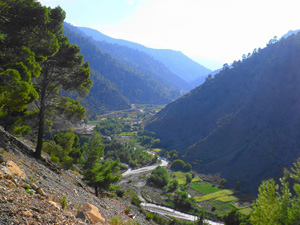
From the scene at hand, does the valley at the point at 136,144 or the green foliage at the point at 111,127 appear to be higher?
the valley at the point at 136,144

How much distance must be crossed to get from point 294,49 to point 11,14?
5488 inches

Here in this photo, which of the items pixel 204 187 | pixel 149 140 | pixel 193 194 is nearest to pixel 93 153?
pixel 193 194

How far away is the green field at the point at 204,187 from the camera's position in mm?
76650

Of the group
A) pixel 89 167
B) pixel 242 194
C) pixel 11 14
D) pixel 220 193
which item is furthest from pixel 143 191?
pixel 11 14

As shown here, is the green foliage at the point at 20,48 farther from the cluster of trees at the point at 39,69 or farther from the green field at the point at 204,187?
the green field at the point at 204,187

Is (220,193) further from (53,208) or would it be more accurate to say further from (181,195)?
(53,208)

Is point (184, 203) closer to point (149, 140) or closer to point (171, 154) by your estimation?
point (171, 154)

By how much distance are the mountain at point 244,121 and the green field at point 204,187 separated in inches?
256

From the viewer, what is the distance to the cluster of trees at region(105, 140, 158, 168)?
98.9 m

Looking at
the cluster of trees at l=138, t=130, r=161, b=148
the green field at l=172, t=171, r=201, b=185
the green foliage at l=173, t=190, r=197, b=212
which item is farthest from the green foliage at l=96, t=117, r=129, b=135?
the green foliage at l=173, t=190, r=197, b=212

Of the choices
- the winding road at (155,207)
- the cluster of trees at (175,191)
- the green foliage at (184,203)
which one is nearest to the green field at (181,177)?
the cluster of trees at (175,191)

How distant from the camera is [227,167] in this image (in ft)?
288

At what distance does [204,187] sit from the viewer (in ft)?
261

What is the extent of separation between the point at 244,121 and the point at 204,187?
4037 cm
